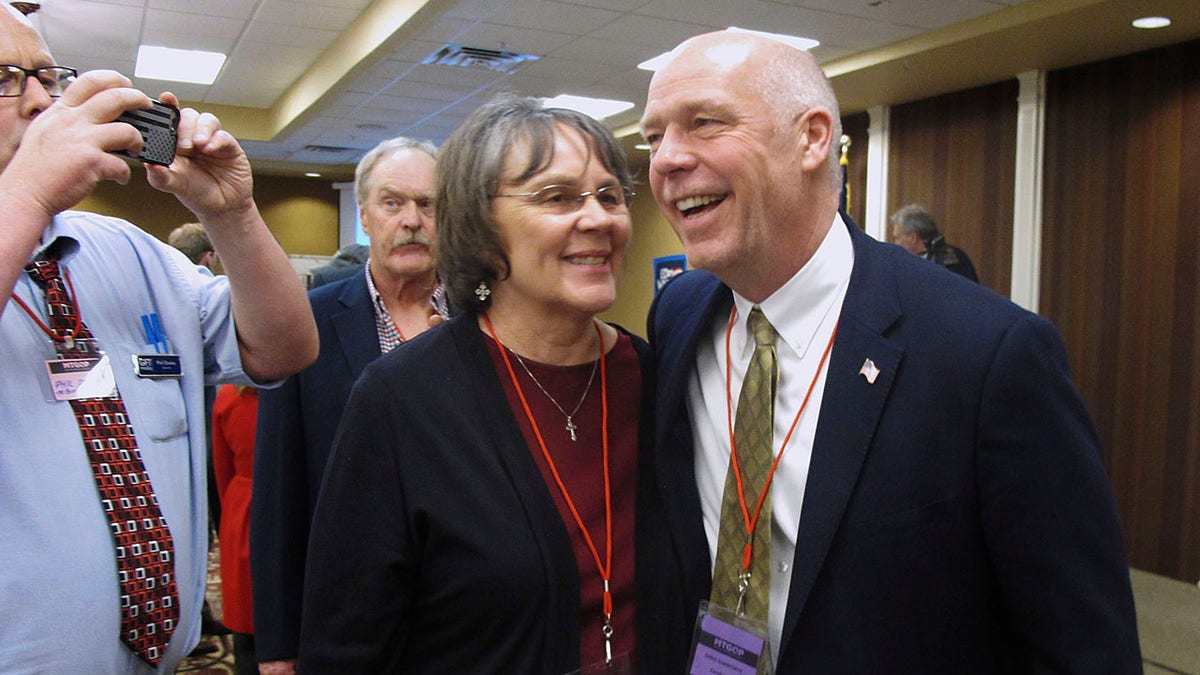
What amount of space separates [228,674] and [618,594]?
112 inches

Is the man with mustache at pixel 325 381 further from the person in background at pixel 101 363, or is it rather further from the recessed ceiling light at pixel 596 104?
the recessed ceiling light at pixel 596 104

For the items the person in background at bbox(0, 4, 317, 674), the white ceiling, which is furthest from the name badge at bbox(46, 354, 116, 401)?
the white ceiling

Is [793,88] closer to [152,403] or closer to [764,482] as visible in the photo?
[764,482]

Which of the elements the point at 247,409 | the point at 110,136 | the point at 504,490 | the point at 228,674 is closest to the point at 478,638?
the point at 504,490

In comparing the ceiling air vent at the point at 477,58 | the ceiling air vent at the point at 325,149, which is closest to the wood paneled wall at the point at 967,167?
the ceiling air vent at the point at 477,58

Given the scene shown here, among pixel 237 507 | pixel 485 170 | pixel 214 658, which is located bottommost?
pixel 214 658

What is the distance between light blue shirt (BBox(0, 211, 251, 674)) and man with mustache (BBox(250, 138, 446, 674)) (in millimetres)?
491

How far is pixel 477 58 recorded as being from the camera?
680cm

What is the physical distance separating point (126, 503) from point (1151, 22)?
18.1 feet

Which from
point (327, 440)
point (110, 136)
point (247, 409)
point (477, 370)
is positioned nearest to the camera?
point (110, 136)

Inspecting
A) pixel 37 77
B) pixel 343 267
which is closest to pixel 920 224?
pixel 343 267

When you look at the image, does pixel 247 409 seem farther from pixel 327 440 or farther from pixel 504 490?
pixel 504 490

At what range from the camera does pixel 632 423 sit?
150 centimetres

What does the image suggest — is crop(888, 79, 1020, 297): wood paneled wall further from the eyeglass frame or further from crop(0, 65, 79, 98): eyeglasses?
crop(0, 65, 79, 98): eyeglasses
